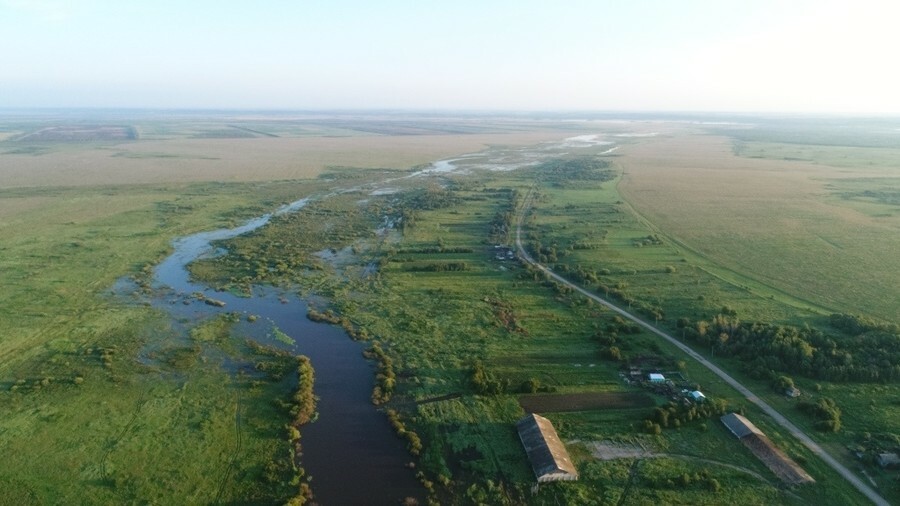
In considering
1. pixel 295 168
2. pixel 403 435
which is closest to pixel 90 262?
pixel 403 435

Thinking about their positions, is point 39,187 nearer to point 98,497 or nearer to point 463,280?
point 463,280

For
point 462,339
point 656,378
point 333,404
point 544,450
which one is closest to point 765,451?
point 656,378

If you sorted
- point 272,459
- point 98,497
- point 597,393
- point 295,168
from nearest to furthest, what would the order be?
point 98,497 < point 272,459 < point 597,393 < point 295,168

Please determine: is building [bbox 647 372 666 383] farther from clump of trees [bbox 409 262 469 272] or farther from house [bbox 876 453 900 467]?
clump of trees [bbox 409 262 469 272]

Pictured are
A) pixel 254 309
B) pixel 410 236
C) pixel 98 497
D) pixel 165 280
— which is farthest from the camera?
pixel 410 236

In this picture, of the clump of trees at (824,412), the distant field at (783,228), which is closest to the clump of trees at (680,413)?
the clump of trees at (824,412)

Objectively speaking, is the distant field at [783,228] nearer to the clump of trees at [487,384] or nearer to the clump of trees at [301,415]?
the clump of trees at [487,384]
